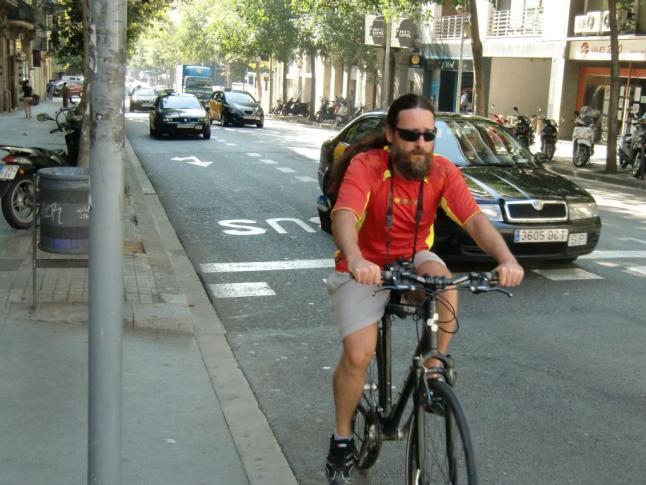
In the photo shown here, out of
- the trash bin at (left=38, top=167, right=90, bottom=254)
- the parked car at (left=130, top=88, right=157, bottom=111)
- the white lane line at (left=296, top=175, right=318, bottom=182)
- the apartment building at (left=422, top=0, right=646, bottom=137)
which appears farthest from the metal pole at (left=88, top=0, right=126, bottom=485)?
the parked car at (left=130, top=88, right=157, bottom=111)

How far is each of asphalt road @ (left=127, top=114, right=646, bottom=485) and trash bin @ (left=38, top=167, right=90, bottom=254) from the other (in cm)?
138

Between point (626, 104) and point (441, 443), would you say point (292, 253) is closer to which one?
point (441, 443)

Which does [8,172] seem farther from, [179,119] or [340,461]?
[179,119]

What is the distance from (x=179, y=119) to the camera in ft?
89.7

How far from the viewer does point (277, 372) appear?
5910mm

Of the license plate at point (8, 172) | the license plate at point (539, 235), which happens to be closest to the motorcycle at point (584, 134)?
the license plate at point (539, 235)

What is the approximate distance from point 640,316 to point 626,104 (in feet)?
77.4

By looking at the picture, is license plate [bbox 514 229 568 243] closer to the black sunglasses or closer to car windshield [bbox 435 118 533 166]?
car windshield [bbox 435 118 533 166]

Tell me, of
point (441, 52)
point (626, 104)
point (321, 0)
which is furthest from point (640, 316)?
point (441, 52)

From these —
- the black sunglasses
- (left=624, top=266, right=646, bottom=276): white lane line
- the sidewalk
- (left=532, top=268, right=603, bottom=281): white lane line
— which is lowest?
(left=532, top=268, right=603, bottom=281): white lane line

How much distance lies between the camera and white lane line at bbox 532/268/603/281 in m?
8.93

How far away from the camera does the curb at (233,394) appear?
4188 millimetres

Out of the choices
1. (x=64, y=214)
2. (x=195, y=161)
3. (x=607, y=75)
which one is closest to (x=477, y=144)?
(x=64, y=214)

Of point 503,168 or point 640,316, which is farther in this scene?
point 503,168
